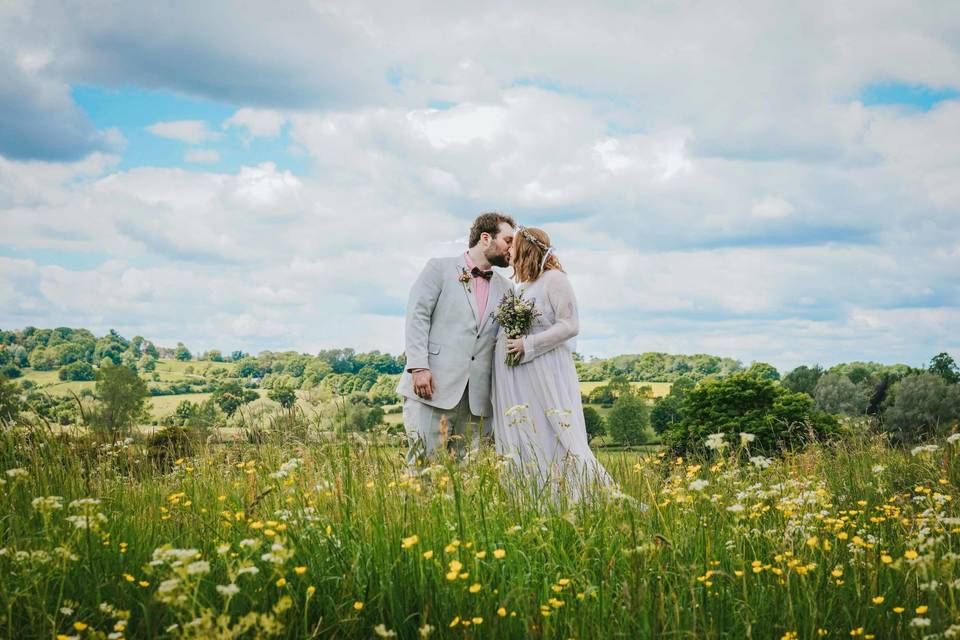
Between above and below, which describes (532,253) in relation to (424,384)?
above

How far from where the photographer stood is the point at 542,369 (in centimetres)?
759

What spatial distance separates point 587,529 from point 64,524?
11.0ft

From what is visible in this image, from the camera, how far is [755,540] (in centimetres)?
499

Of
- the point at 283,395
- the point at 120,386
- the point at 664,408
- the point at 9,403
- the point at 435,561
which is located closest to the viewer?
the point at 435,561

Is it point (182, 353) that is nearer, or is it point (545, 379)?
point (545, 379)

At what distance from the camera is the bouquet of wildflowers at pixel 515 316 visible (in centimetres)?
745

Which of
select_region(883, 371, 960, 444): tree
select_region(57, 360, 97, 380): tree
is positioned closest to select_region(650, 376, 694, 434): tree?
select_region(883, 371, 960, 444): tree

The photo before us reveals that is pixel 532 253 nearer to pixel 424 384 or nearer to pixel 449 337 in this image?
pixel 449 337

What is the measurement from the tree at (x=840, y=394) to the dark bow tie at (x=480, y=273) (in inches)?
1259

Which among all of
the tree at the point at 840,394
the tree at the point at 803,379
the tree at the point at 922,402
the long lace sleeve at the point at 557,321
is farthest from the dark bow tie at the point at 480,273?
the tree at the point at 803,379

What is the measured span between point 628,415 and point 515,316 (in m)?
29.5

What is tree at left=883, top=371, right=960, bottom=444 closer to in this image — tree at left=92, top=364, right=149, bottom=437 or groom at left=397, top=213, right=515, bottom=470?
groom at left=397, top=213, right=515, bottom=470

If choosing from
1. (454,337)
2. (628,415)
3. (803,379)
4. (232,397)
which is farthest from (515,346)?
(803,379)

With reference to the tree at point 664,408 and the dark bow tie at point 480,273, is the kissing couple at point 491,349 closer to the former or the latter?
the dark bow tie at point 480,273
